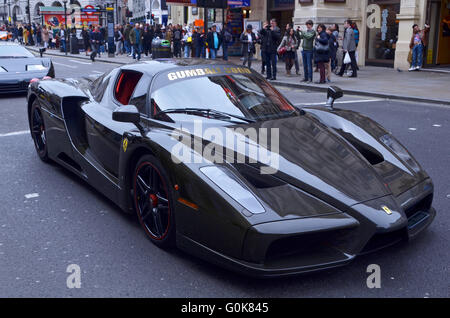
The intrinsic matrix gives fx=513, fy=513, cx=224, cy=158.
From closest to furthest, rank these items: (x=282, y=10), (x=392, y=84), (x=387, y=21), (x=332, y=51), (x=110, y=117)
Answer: (x=110, y=117), (x=392, y=84), (x=332, y=51), (x=387, y=21), (x=282, y=10)

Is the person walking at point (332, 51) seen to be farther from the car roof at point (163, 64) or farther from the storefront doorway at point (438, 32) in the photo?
the car roof at point (163, 64)

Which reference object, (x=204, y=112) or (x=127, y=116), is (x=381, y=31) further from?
(x=127, y=116)

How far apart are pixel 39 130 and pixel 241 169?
3.77 m

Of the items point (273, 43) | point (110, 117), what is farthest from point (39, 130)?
point (273, 43)

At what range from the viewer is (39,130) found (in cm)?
Answer: 627

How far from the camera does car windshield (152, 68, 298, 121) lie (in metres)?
4.13

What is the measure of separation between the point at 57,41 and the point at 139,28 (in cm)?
1814

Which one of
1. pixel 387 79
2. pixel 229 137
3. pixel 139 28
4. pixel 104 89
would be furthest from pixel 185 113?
pixel 139 28

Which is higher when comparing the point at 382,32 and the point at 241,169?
the point at 382,32

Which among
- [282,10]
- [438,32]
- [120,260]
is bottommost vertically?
[120,260]

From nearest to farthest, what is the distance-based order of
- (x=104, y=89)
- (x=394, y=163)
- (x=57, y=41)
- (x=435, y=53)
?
(x=394, y=163) < (x=104, y=89) < (x=435, y=53) < (x=57, y=41)

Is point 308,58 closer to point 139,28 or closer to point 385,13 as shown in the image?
point 385,13

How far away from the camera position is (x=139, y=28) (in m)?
26.8

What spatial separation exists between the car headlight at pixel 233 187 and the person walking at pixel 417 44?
15972mm
